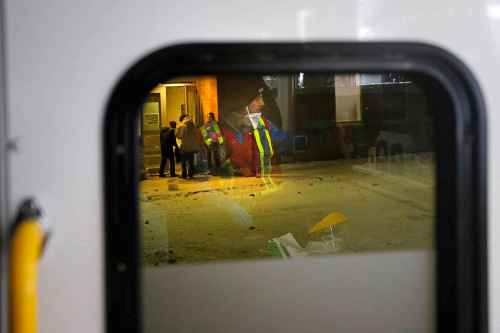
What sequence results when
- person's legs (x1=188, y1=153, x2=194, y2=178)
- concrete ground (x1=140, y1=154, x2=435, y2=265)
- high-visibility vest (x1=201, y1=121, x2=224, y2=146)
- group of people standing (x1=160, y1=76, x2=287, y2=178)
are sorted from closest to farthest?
concrete ground (x1=140, y1=154, x2=435, y2=265)
group of people standing (x1=160, y1=76, x2=287, y2=178)
high-visibility vest (x1=201, y1=121, x2=224, y2=146)
person's legs (x1=188, y1=153, x2=194, y2=178)

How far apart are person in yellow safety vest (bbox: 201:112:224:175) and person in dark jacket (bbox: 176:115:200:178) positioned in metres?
0.10

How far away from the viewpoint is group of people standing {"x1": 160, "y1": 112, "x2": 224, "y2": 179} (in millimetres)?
5398

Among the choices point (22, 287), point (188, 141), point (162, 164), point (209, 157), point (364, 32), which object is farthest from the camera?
point (162, 164)

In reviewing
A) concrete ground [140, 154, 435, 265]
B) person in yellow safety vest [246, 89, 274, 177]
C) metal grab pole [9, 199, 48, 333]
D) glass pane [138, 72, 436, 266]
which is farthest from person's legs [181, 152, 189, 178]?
metal grab pole [9, 199, 48, 333]

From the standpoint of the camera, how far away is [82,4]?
46.0 inches

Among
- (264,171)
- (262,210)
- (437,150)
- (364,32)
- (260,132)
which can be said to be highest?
(364,32)

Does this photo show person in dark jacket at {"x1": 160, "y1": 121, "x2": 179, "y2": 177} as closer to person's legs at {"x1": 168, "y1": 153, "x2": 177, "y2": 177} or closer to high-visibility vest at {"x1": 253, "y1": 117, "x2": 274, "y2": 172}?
person's legs at {"x1": 168, "y1": 153, "x2": 177, "y2": 177}

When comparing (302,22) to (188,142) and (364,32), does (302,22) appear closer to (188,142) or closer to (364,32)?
(364,32)

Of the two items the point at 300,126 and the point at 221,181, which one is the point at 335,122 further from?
the point at 221,181

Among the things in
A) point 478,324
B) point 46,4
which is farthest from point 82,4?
point 478,324

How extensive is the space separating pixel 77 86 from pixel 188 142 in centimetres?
437

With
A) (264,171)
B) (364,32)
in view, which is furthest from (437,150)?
(264,171)

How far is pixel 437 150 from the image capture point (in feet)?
4.45

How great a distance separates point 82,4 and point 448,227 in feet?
2.76
